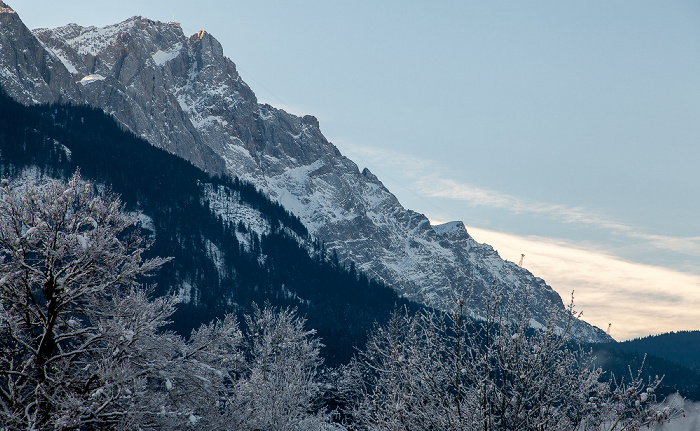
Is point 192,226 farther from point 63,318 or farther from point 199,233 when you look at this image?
point 63,318

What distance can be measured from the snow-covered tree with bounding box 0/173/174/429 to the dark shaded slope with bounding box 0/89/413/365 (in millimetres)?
104963

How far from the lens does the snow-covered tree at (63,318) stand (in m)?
12.1

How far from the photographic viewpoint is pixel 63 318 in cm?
1453

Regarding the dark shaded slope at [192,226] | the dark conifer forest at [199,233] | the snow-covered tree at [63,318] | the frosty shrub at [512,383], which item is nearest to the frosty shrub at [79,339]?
the snow-covered tree at [63,318]

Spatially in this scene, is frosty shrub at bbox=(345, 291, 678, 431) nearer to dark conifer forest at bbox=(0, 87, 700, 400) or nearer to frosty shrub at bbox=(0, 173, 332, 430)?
frosty shrub at bbox=(0, 173, 332, 430)

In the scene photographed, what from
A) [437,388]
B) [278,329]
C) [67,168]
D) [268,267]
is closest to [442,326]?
[437,388]

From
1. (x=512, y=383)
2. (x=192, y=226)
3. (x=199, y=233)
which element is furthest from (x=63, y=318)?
(x=192, y=226)

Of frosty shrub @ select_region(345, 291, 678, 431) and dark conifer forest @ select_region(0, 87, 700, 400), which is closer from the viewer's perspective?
frosty shrub @ select_region(345, 291, 678, 431)

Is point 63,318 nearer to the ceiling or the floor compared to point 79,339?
nearer to the ceiling

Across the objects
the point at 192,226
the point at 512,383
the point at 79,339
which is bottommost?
the point at 79,339

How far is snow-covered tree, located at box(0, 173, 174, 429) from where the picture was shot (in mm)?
12094

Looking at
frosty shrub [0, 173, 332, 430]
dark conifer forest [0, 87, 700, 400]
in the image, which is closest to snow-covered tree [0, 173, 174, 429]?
frosty shrub [0, 173, 332, 430]

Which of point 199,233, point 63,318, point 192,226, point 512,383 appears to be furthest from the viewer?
point 192,226

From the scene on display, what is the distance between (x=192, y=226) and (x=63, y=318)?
148505 mm
